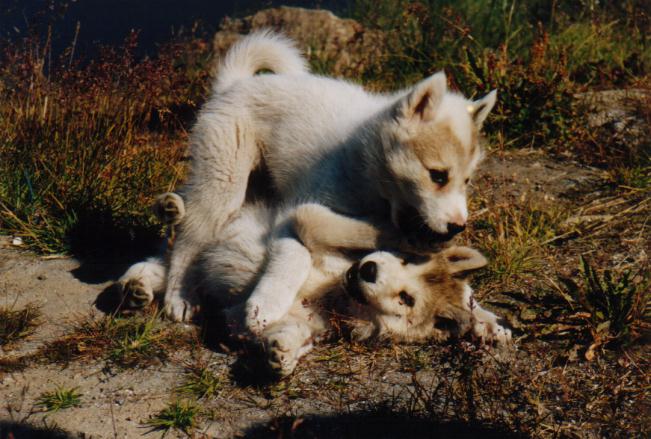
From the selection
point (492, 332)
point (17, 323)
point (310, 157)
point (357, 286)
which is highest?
point (310, 157)

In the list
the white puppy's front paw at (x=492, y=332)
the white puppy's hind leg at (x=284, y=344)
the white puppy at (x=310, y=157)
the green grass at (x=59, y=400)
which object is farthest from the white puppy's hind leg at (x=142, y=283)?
the white puppy's front paw at (x=492, y=332)

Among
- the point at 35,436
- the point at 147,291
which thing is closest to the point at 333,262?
the point at 147,291

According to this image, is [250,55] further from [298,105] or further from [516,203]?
[516,203]

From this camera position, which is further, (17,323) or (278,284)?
(17,323)

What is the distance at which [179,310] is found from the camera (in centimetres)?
446

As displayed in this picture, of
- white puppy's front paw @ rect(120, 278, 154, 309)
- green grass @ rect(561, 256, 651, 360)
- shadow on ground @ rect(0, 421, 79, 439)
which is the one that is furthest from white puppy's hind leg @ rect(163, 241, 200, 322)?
green grass @ rect(561, 256, 651, 360)

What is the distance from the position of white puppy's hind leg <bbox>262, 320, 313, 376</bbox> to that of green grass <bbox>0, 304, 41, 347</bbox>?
143 cm

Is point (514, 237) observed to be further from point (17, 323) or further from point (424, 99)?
point (17, 323)

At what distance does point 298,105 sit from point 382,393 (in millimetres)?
2076

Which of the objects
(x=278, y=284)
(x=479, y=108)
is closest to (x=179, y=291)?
(x=278, y=284)

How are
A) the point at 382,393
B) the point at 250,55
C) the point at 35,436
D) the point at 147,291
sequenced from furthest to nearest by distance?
the point at 250,55 → the point at 147,291 → the point at 382,393 → the point at 35,436

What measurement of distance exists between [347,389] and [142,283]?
148cm

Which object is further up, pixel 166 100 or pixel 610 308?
pixel 610 308

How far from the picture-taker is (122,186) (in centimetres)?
555
